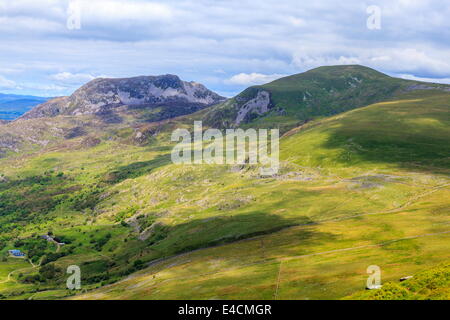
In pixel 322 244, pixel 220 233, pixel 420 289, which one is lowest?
pixel 220 233

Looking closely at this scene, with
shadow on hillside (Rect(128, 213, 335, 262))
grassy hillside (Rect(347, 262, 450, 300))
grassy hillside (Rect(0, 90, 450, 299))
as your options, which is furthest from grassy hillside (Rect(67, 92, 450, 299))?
grassy hillside (Rect(347, 262, 450, 300))

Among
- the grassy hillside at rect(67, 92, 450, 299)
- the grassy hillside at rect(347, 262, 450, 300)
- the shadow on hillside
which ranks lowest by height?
the shadow on hillside

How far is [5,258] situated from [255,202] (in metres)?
139

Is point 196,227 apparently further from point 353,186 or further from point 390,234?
point 390,234

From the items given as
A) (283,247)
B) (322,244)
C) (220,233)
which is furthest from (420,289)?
(220,233)

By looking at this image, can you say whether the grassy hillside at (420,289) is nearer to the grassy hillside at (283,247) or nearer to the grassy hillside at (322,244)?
the grassy hillside at (322,244)

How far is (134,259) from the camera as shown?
528 feet

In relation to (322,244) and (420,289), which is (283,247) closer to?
(322,244)

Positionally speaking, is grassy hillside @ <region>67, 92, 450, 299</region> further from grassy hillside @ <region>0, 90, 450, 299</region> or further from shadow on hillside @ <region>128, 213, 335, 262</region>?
shadow on hillside @ <region>128, 213, 335, 262</region>

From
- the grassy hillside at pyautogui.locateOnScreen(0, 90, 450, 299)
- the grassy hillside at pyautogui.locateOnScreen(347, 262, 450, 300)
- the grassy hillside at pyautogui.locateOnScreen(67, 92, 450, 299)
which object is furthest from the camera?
the grassy hillside at pyautogui.locateOnScreen(0, 90, 450, 299)

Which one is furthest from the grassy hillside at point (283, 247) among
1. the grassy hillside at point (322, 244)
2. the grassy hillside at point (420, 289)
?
the grassy hillside at point (420, 289)

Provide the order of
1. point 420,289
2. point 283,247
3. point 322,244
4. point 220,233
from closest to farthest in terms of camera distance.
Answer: point 420,289 < point 322,244 < point 283,247 < point 220,233

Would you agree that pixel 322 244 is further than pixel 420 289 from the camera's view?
Yes
